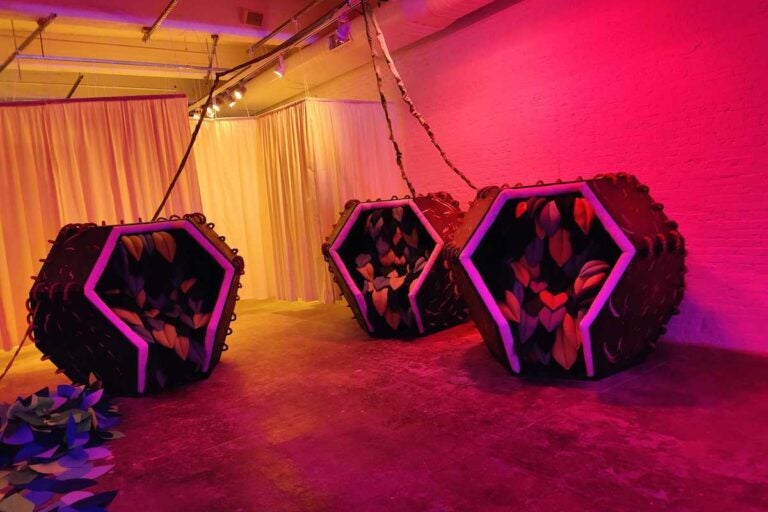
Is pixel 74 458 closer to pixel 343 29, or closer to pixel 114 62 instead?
pixel 343 29

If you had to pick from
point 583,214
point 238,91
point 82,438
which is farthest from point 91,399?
point 238,91

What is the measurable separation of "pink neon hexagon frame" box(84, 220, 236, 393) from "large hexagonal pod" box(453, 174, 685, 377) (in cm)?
148

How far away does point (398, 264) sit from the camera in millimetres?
4285

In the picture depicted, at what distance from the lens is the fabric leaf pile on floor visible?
6.34 feet

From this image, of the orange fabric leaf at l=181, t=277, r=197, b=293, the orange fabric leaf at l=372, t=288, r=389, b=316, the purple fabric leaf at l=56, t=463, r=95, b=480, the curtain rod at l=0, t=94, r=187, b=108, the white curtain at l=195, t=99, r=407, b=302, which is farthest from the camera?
the white curtain at l=195, t=99, r=407, b=302

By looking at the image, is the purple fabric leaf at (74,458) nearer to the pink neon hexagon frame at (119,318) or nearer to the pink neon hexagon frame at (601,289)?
the pink neon hexagon frame at (119,318)

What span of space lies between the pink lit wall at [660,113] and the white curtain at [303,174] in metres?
1.22

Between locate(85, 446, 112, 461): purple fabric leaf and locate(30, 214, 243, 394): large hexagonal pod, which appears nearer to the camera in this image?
locate(85, 446, 112, 461): purple fabric leaf

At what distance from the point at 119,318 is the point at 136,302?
0.90ft

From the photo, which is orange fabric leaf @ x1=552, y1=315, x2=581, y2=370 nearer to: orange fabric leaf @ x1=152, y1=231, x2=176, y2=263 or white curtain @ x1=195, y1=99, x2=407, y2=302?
orange fabric leaf @ x1=152, y1=231, x2=176, y2=263

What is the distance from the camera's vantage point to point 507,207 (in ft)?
Result: 10.1

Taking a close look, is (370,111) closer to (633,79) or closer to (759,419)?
(633,79)

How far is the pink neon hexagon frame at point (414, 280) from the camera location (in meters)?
3.77

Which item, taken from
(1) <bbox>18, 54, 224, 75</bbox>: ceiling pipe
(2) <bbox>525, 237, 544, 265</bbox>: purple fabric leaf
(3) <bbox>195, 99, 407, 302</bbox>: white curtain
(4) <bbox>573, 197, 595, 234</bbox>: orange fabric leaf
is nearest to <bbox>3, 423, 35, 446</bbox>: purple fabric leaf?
(2) <bbox>525, 237, 544, 265</bbox>: purple fabric leaf
